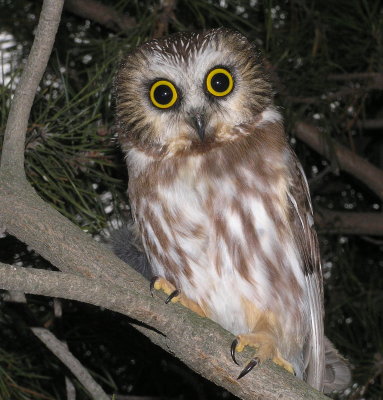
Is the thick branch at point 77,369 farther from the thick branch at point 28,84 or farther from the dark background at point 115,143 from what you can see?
the thick branch at point 28,84

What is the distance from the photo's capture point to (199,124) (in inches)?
96.3

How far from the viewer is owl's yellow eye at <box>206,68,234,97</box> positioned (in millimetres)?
2512

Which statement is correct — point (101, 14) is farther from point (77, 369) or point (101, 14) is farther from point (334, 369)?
point (334, 369)

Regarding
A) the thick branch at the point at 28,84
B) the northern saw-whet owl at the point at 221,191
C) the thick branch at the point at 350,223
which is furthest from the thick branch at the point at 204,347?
the thick branch at the point at 350,223

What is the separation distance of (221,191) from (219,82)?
0.43 metres

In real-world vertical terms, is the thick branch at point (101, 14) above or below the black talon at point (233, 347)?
above

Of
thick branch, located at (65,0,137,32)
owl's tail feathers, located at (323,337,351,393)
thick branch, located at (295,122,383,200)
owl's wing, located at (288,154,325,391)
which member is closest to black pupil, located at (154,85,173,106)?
owl's wing, located at (288,154,325,391)

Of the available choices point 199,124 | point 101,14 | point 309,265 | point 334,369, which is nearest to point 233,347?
point 309,265

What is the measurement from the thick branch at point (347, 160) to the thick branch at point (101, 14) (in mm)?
991

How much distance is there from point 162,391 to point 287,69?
1.79 meters

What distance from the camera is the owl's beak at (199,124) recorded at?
2447mm

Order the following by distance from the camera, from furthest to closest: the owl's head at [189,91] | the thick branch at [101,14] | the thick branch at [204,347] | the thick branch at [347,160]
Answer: the thick branch at [347,160], the thick branch at [101,14], the owl's head at [189,91], the thick branch at [204,347]

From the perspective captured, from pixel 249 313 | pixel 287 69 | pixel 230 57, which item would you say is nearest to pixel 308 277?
pixel 249 313

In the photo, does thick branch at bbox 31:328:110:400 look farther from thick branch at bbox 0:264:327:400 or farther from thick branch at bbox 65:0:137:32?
thick branch at bbox 65:0:137:32
